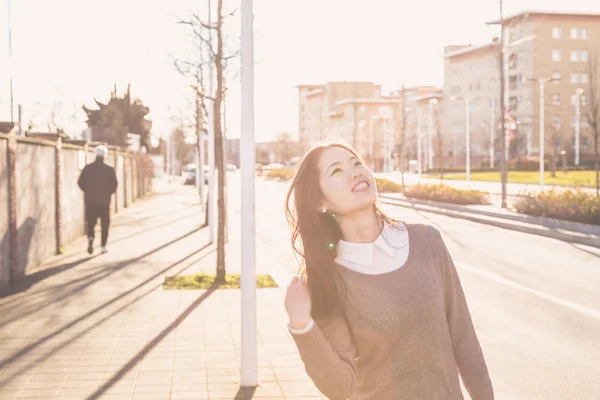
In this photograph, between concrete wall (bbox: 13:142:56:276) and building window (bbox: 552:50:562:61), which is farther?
building window (bbox: 552:50:562:61)

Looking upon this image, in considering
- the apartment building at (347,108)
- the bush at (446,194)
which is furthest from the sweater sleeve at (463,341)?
the apartment building at (347,108)

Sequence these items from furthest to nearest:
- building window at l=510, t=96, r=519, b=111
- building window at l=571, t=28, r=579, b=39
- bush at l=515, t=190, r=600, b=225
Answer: building window at l=510, t=96, r=519, b=111
building window at l=571, t=28, r=579, b=39
bush at l=515, t=190, r=600, b=225

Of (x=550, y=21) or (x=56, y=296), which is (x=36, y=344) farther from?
(x=550, y=21)

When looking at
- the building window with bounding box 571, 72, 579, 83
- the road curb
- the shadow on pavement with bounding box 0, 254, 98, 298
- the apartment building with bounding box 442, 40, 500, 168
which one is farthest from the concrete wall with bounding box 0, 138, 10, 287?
the building window with bounding box 571, 72, 579, 83

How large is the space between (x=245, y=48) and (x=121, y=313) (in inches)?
155

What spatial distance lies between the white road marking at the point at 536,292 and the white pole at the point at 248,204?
4.35m

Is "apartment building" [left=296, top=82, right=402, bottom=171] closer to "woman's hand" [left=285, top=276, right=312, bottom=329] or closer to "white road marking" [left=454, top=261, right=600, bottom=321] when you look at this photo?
"white road marking" [left=454, top=261, right=600, bottom=321]

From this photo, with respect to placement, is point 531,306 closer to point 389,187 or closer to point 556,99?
point 389,187

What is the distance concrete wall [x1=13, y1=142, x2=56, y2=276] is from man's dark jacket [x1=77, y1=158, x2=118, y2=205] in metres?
0.57

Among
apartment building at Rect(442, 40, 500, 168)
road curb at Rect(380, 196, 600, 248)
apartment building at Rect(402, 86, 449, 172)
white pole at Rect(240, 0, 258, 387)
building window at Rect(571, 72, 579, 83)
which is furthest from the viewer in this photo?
apartment building at Rect(402, 86, 449, 172)

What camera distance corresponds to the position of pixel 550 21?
307 feet

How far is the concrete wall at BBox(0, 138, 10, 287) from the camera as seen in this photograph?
10.5 m

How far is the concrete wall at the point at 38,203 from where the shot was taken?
426 inches

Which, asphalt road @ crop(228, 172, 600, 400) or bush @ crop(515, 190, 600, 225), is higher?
bush @ crop(515, 190, 600, 225)
